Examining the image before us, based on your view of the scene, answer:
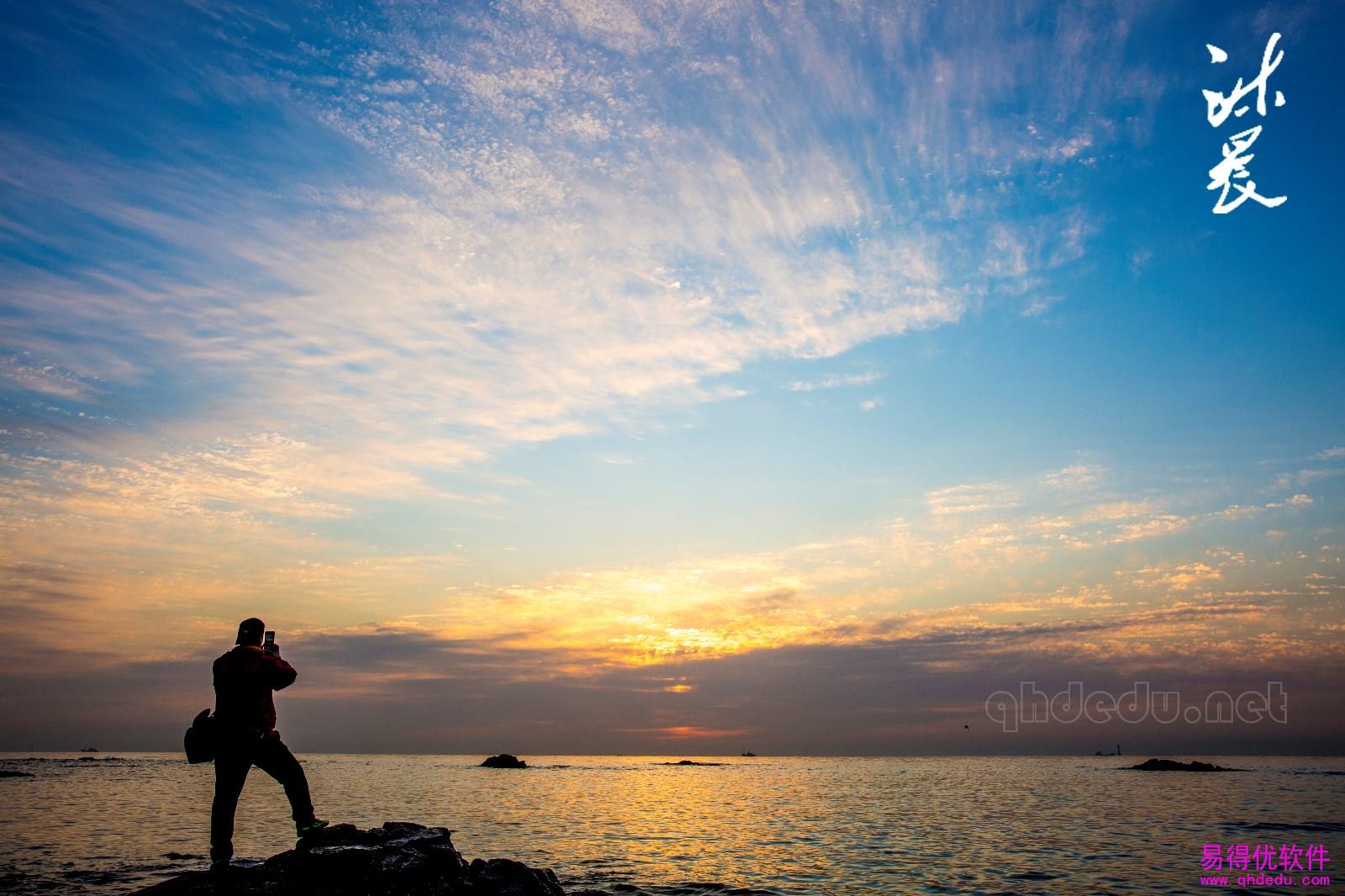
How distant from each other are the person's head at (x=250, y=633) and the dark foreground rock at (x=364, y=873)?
3492 mm

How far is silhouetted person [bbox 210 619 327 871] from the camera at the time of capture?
39.9 ft

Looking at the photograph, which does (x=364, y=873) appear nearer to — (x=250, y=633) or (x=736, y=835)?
(x=250, y=633)

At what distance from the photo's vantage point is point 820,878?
22375 millimetres

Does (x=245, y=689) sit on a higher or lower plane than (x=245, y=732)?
higher

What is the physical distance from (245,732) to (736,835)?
27.0m

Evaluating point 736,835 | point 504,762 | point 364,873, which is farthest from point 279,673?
point 504,762

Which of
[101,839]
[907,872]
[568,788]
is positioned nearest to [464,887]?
[907,872]

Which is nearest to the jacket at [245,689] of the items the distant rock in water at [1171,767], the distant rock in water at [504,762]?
the distant rock in water at [504,762]

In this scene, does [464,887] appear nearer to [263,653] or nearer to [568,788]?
[263,653]

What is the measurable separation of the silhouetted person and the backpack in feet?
0.37

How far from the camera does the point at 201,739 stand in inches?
484

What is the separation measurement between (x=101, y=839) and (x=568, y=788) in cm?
5293

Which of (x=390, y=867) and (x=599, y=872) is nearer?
(x=390, y=867)

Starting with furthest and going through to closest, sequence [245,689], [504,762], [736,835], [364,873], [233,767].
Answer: [504,762] → [736,835] → [364,873] → [245,689] → [233,767]
